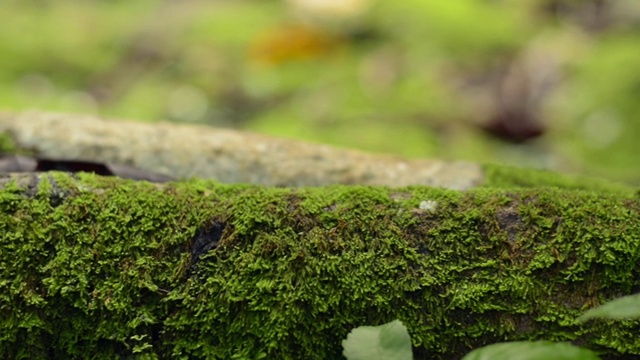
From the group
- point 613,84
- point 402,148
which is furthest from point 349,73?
point 613,84

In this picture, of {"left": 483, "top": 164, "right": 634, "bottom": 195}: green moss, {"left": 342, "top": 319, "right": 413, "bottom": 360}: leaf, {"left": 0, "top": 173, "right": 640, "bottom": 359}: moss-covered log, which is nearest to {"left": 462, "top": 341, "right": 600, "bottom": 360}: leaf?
{"left": 342, "top": 319, "right": 413, "bottom": 360}: leaf

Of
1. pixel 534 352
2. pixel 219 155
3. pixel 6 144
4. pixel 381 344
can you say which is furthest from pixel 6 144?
pixel 534 352

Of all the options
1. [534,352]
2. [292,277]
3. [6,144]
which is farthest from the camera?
[6,144]

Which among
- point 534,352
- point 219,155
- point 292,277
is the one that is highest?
point 219,155

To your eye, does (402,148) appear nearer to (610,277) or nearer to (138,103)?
Answer: (138,103)

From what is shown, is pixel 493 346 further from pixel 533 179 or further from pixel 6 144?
pixel 6 144
